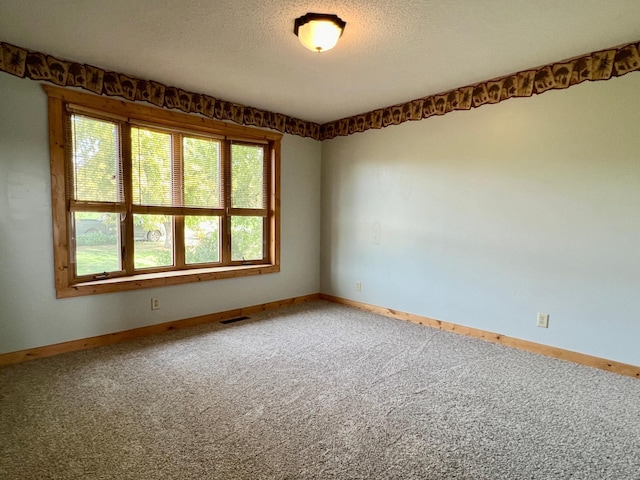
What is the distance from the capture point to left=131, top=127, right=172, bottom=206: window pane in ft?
11.3

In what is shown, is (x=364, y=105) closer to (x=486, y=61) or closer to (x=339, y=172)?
(x=339, y=172)

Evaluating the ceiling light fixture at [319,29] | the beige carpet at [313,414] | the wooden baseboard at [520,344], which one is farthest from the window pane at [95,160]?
the wooden baseboard at [520,344]

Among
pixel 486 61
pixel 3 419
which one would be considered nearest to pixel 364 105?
pixel 486 61

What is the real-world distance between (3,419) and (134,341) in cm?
130

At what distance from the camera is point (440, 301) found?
12.3 feet

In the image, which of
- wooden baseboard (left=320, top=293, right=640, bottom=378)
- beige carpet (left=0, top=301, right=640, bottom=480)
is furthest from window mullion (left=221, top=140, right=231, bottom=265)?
wooden baseboard (left=320, top=293, right=640, bottom=378)

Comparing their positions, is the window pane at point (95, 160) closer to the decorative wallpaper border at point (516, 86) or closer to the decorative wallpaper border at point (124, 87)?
the decorative wallpaper border at point (124, 87)

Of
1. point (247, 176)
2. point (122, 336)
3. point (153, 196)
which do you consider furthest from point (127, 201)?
point (247, 176)

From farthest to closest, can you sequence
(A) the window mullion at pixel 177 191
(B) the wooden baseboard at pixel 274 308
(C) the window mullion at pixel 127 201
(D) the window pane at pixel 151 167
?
(A) the window mullion at pixel 177 191, (D) the window pane at pixel 151 167, (C) the window mullion at pixel 127 201, (B) the wooden baseboard at pixel 274 308

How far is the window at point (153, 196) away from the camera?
9.85 ft

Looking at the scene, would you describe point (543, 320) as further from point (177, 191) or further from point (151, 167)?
point (151, 167)

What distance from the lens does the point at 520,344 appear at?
318 centimetres

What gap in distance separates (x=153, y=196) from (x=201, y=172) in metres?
0.61

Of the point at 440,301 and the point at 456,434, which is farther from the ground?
the point at 440,301
